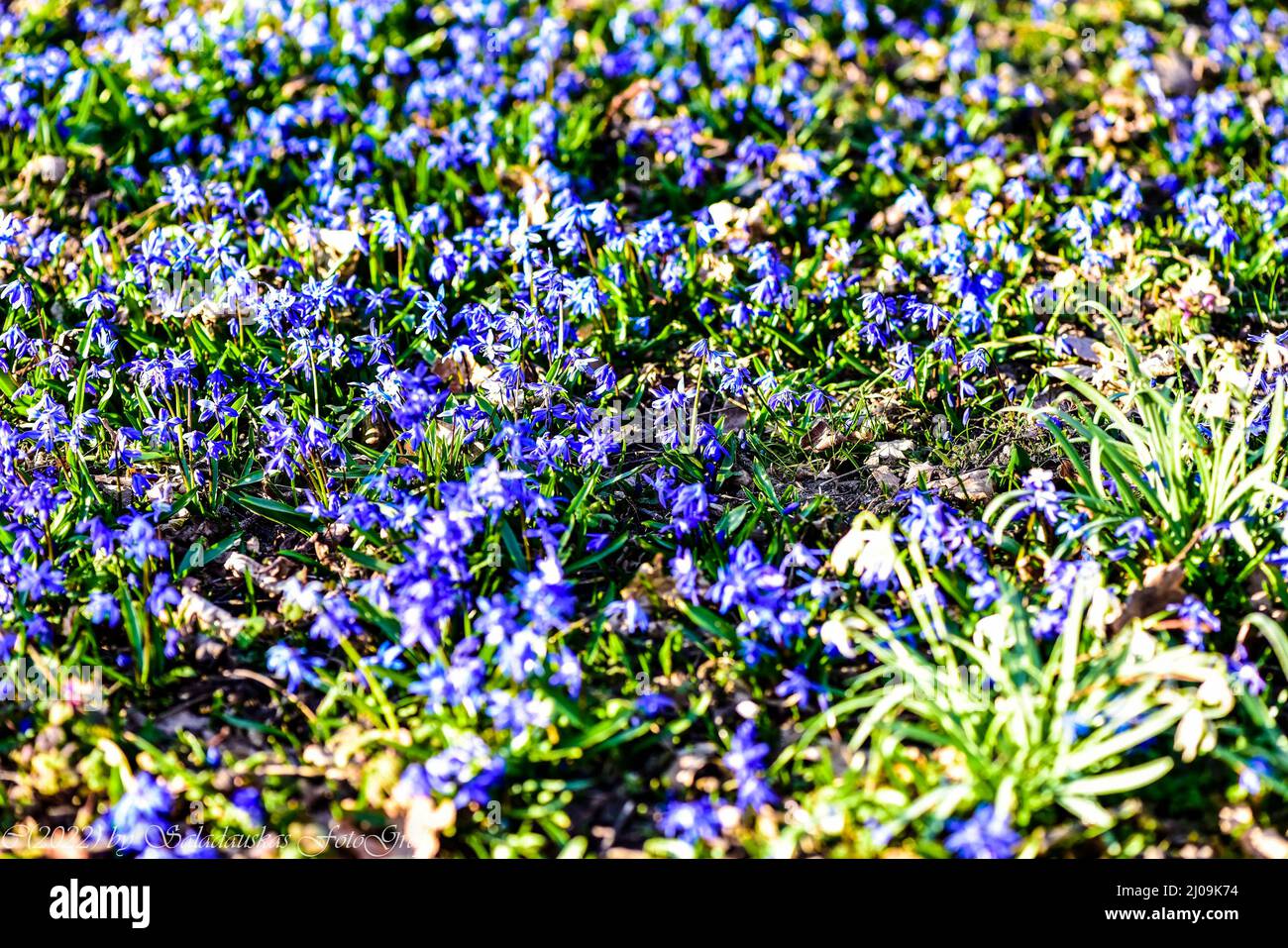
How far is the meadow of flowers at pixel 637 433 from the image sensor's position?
2.86 meters

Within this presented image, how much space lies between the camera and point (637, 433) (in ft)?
13.3

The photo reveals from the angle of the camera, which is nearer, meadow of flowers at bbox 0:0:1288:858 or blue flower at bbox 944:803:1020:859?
blue flower at bbox 944:803:1020:859

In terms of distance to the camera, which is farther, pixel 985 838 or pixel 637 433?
pixel 637 433

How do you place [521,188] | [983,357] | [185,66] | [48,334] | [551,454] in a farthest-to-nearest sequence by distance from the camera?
[185,66], [521,188], [48,334], [983,357], [551,454]

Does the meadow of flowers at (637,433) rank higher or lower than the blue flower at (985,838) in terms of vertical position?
higher

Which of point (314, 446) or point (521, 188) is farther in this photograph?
point (521, 188)

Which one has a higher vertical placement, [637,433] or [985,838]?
[637,433]

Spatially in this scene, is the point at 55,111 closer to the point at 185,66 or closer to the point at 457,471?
the point at 185,66

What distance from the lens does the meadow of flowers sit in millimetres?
2863

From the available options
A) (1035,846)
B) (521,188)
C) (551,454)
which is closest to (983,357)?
(551,454)

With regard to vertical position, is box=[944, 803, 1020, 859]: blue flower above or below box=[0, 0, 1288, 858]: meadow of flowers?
below

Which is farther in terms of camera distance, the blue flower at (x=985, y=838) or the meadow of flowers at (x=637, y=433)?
the meadow of flowers at (x=637, y=433)

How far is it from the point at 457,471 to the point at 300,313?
0.84 metres
